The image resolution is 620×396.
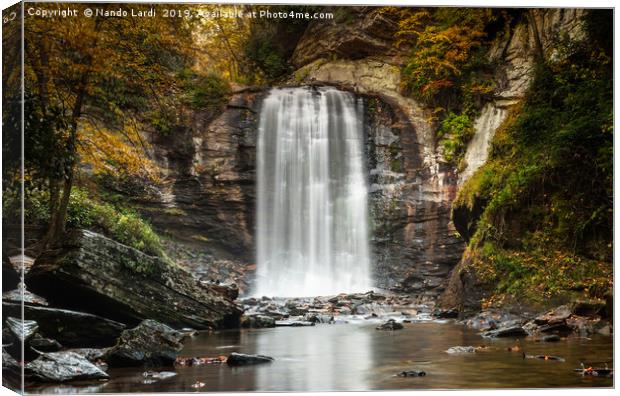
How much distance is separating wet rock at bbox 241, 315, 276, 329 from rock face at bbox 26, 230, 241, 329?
391 millimetres

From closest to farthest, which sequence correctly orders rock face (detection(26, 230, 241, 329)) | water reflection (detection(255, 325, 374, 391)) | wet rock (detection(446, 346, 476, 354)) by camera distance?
water reflection (detection(255, 325, 374, 391)) → wet rock (detection(446, 346, 476, 354)) → rock face (detection(26, 230, 241, 329))

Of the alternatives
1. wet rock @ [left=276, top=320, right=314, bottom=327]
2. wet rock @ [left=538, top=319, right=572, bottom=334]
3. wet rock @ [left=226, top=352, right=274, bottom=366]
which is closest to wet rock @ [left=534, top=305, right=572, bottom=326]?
wet rock @ [left=538, top=319, right=572, bottom=334]

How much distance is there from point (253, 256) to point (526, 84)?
3402 millimetres

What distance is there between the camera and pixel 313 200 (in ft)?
31.1

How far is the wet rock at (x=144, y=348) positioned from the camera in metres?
7.68

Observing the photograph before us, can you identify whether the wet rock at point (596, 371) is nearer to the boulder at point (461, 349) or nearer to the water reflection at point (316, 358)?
the boulder at point (461, 349)

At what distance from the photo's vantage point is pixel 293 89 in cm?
941

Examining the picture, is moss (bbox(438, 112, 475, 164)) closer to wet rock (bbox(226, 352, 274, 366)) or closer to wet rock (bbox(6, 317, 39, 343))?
wet rock (bbox(226, 352, 274, 366))

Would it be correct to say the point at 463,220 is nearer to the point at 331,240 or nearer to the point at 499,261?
the point at 499,261

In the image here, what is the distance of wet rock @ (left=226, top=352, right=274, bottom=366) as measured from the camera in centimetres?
792

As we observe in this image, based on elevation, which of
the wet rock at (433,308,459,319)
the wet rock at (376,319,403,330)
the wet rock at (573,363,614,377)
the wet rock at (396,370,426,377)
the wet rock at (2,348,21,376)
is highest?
the wet rock at (433,308,459,319)

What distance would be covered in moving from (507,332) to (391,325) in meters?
1.19

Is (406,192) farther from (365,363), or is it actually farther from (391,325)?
(365,363)

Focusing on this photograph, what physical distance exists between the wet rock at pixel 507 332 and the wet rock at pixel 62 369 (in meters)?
3.88
